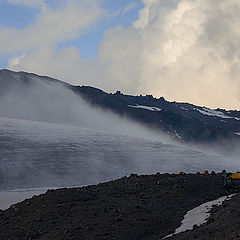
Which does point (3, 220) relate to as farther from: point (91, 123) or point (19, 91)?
point (19, 91)

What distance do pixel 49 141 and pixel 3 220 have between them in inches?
2816

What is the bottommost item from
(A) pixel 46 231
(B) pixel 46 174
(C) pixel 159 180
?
(B) pixel 46 174

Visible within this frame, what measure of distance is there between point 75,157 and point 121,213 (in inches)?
2468

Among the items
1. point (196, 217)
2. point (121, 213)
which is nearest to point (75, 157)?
point (121, 213)

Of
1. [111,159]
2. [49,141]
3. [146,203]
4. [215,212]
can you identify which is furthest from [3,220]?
[49,141]

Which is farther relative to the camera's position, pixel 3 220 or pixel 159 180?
pixel 159 180

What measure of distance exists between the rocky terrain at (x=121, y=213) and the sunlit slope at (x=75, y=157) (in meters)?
37.4

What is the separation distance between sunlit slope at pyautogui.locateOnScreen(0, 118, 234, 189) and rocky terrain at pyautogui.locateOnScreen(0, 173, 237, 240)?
123 feet

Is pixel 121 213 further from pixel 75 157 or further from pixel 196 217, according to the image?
pixel 75 157

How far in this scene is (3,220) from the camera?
1123 inches

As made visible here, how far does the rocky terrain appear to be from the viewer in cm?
2391

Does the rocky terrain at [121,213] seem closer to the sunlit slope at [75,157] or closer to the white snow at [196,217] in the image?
the white snow at [196,217]

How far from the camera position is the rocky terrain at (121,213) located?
23.9m

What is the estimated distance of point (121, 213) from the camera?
90.9 ft
